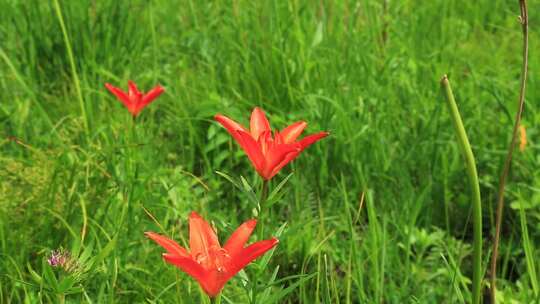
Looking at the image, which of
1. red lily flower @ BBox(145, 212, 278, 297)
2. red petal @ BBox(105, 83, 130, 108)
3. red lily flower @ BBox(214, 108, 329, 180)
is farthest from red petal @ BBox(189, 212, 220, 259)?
red petal @ BBox(105, 83, 130, 108)

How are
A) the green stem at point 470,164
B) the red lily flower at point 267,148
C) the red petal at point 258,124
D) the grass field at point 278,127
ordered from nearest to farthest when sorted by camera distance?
the green stem at point 470,164 < the red lily flower at point 267,148 < the red petal at point 258,124 < the grass field at point 278,127

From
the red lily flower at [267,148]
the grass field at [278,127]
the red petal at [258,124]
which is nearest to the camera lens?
the red lily flower at [267,148]

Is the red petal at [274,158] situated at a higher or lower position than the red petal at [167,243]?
higher

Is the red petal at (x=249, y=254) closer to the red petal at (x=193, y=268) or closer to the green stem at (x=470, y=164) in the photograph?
the red petal at (x=193, y=268)

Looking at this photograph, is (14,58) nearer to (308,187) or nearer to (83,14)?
(83,14)

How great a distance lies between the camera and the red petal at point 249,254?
99 cm

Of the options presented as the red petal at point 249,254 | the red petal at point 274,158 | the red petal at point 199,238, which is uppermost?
the red petal at point 274,158

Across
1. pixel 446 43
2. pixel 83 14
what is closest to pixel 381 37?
pixel 446 43

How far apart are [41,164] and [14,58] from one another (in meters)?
0.89

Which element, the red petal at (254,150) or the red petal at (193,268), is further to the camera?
the red petal at (254,150)

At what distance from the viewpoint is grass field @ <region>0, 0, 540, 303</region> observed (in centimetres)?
183

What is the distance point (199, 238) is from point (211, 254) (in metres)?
0.03

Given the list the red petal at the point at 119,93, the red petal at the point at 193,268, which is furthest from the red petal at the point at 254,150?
the red petal at the point at 119,93

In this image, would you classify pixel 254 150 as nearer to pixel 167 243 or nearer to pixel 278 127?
pixel 167 243
